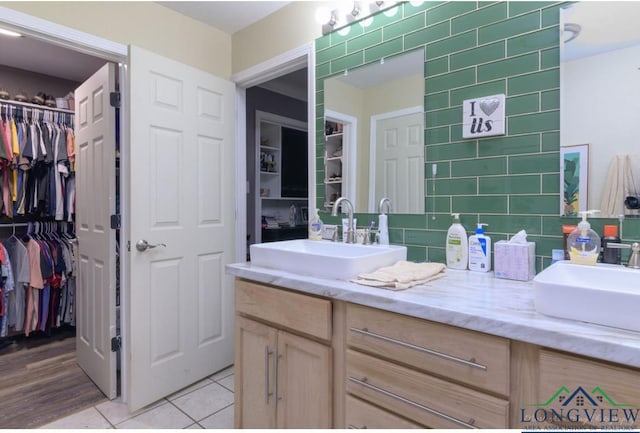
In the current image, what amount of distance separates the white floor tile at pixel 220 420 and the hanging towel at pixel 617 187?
190 cm

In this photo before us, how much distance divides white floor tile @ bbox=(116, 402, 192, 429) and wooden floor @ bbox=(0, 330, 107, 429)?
1.18 ft

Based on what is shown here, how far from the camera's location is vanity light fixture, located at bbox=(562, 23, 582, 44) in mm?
1298

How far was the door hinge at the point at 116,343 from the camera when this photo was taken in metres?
2.09

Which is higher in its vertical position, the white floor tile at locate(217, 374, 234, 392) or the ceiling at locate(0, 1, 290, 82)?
the ceiling at locate(0, 1, 290, 82)

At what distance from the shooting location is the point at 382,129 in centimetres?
183

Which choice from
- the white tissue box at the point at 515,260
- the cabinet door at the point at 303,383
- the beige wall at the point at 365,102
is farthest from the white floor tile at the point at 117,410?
the white tissue box at the point at 515,260

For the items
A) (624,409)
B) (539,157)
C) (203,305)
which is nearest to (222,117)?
(203,305)

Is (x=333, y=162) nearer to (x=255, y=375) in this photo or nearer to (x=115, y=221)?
(x=255, y=375)

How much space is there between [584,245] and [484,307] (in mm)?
499

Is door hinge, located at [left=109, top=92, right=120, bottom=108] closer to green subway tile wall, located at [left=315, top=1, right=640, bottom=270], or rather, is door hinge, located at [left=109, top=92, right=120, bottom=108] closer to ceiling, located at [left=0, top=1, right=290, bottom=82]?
ceiling, located at [left=0, top=1, right=290, bottom=82]

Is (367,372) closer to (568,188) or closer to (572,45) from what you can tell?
(568,188)

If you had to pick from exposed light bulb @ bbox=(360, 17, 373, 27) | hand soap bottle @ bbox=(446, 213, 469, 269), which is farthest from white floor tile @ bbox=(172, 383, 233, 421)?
exposed light bulb @ bbox=(360, 17, 373, 27)

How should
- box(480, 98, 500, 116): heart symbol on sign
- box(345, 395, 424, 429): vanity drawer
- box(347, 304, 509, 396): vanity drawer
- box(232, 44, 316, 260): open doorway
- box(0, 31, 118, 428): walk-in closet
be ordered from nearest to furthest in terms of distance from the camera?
box(347, 304, 509, 396): vanity drawer
box(345, 395, 424, 429): vanity drawer
box(480, 98, 500, 116): heart symbol on sign
box(232, 44, 316, 260): open doorway
box(0, 31, 118, 428): walk-in closet

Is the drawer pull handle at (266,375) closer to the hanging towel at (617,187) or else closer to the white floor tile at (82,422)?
the white floor tile at (82,422)
